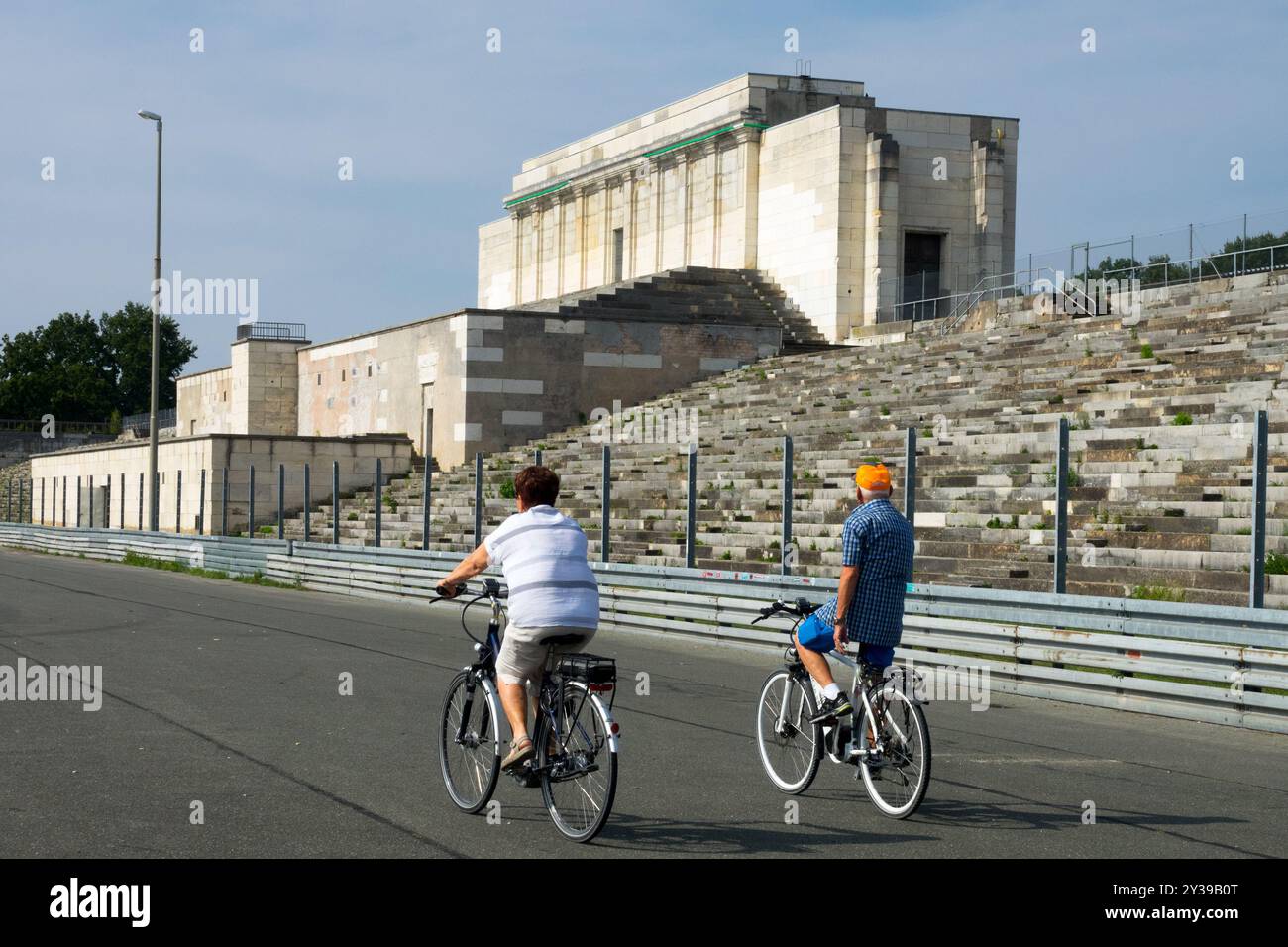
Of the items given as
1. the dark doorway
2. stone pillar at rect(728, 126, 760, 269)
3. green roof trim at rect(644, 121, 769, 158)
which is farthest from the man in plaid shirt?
green roof trim at rect(644, 121, 769, 158)

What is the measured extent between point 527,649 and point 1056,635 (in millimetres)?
7696

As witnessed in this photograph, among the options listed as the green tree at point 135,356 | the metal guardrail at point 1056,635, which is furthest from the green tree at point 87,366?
the metal guardrail at point 1056,635

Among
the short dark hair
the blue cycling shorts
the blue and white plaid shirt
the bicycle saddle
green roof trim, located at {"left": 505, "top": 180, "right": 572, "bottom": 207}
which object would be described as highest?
green roof trim, located at {"left": 505, "top": 180, "right": 572, "bottom": 207}

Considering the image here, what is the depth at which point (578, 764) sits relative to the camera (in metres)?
7.62

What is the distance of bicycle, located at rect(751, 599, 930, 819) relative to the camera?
8320 millimetres

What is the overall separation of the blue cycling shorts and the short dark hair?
1.85 meters

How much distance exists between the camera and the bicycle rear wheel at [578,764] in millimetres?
7469

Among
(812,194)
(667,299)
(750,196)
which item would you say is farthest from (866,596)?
(750,196)

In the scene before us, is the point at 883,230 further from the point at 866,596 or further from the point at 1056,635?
the point at 866,596

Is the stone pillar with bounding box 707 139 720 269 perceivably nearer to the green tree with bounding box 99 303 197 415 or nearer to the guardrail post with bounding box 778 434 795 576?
the guardrail post with bounding box 778 434 795 576

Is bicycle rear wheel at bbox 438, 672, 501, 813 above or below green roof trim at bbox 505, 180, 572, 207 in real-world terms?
below

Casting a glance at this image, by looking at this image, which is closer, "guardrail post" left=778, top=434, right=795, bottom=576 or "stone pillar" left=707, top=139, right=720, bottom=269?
"guardrail post" left=778, top=434, right=795, bottom=576

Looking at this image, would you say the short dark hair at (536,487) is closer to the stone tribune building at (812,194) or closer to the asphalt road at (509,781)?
the asphalt road at (509,781)
